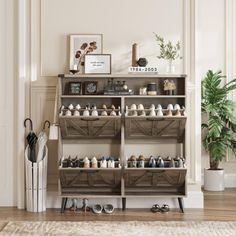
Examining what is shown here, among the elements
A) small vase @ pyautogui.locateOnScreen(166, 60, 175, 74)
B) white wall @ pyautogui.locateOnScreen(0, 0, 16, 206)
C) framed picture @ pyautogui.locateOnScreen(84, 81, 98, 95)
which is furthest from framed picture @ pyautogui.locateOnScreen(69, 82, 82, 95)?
small vase @ pyautogui.locateOnScreen(166, 60, 175, 74)

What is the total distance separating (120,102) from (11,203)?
1532 millimetres

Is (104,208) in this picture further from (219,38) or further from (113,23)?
(219,38)

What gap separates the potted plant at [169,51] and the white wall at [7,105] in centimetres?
149

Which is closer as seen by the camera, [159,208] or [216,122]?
[159,208]

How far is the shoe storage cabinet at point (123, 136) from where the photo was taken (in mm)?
5285

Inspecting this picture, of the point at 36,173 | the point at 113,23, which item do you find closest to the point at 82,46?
the point at 113,23

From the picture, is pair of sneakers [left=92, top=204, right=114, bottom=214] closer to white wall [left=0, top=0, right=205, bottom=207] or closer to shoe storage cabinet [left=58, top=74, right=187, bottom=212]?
shoe storage cabinet [left=58, top=74, right=187, bottom=212]

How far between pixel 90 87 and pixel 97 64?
25 cm

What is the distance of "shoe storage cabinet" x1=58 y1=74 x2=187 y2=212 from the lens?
5.29 metres

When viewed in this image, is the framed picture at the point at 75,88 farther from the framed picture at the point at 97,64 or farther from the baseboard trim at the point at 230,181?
the baseboard trim at the point at 230,181

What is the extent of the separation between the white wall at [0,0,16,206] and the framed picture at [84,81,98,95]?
0.79 meters

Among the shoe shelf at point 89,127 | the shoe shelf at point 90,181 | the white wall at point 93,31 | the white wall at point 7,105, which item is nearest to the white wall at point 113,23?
the white wall at point 93,31

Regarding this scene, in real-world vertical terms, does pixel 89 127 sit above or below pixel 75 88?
below

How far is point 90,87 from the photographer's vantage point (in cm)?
547
